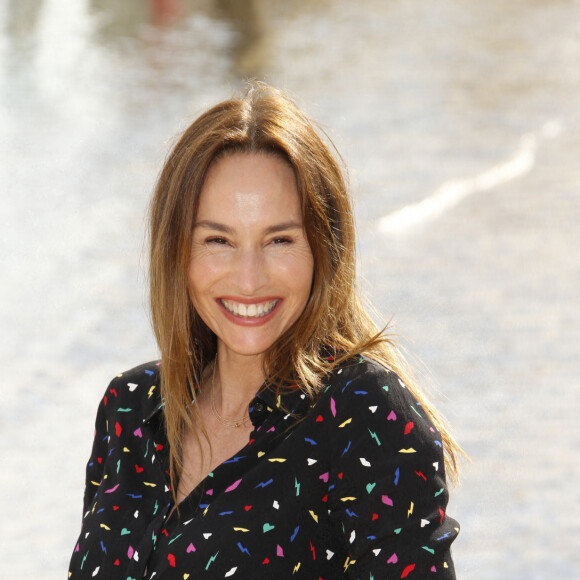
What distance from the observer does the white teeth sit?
2426 mm

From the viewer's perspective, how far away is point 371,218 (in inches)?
399

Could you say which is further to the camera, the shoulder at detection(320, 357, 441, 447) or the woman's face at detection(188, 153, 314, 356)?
the woman's face at detection(188, 153, 314, 356)

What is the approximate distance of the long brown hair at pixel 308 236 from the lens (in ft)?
7.82

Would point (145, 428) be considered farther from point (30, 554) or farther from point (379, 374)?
point (30, 554)

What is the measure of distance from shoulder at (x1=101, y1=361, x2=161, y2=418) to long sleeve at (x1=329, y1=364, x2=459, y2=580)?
1.95 feet

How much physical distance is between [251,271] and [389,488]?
55 cm

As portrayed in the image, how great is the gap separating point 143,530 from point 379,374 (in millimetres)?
603

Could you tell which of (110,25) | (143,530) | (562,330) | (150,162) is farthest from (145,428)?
(110,25)

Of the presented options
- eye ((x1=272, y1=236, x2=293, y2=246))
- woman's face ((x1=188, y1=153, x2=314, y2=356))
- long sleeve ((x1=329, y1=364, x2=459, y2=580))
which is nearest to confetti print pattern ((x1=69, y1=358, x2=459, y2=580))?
long sleeve ((x1=329, y1=364, x2=459, y2=580))

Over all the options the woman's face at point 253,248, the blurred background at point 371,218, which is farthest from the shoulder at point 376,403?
the blurred background at point 371,218

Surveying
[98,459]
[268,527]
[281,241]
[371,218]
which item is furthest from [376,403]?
[371,218]

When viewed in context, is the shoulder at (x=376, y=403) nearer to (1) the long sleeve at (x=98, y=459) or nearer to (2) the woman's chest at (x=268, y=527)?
(2) the woman's chest at (x=268, y=527)

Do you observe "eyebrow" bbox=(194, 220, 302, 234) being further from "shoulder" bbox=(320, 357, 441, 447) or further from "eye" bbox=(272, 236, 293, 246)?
"shoulder" bbox=(320, 357, 441, 447)

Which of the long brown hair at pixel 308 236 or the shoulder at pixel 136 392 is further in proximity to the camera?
the shoulder at pixel 136 392
